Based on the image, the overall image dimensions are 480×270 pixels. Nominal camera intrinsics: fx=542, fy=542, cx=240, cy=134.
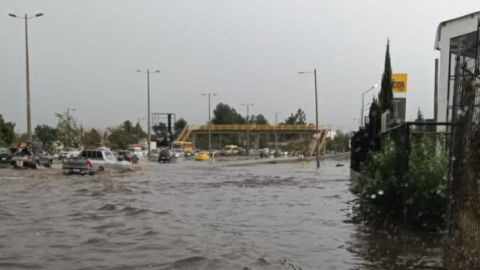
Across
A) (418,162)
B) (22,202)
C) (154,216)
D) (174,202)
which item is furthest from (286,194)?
(418,162)

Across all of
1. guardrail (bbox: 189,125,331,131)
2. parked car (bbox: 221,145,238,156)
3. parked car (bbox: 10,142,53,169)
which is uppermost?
guardrail (bbox: 189,125,331,131)

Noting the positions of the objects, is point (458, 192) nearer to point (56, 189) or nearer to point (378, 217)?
point (378, 217)

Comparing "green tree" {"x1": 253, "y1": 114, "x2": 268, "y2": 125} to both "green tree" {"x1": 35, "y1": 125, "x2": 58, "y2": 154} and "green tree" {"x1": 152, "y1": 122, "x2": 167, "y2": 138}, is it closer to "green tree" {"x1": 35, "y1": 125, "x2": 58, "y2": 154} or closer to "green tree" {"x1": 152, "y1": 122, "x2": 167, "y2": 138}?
"green tree" {"x1": 152, "y1": 122, "x2": 167, "y2": 138}

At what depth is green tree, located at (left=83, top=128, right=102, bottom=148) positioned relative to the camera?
73.5m

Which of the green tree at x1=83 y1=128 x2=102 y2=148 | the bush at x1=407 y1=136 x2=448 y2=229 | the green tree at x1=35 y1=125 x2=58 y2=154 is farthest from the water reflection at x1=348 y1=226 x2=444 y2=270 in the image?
the green tree at x1=83 y1=128 x2=102 y2=148

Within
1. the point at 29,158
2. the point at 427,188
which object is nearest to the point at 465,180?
the point at 427,188

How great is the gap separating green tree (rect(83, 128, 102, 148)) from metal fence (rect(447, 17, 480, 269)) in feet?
232

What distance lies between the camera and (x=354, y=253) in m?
8.70

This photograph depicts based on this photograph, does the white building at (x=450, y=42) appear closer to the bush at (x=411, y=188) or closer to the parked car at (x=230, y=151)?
the bush at (x=411, y=188)

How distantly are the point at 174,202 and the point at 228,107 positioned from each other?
13587 centimetres

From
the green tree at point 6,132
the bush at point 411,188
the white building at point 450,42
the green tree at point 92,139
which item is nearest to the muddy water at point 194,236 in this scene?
the bush at point 411,188

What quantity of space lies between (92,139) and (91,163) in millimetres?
48640

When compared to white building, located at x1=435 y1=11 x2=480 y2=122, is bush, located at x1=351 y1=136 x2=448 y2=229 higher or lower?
lower

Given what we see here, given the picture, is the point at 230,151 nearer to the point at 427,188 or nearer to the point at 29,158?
the point at 29,158
